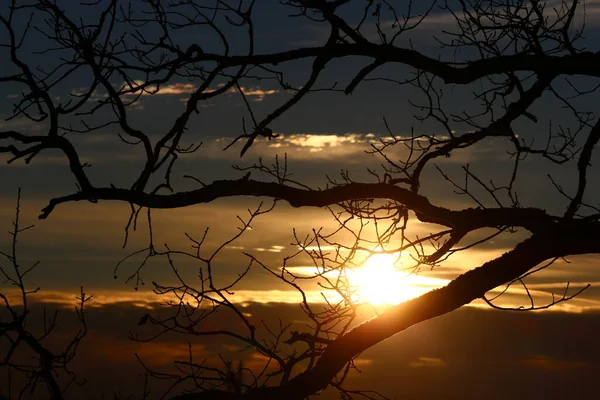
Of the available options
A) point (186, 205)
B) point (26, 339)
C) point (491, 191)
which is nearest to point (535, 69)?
point (491, 191)

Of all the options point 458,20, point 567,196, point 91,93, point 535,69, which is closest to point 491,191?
point 567,196

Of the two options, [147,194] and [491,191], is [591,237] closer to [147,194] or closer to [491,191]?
[491,191]

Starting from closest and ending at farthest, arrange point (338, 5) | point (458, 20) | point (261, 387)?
point (261, 387) < point (338, 5) < point (458, 20)

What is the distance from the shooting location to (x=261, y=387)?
7344 millimetres

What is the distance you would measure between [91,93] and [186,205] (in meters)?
1.41

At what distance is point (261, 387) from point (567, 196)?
A: 3998mm

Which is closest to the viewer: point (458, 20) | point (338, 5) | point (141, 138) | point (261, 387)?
point (261, 387)

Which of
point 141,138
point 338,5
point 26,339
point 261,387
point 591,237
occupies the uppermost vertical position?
point 338,5

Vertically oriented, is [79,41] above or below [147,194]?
above

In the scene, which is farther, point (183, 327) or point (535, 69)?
point (535, 69)

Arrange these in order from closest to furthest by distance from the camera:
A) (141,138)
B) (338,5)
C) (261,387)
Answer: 1. (261,387)
2. (141,138)
3. (338,5)

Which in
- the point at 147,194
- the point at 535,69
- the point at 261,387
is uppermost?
the point at 535,69

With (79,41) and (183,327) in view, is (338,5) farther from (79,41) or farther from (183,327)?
(183,327)

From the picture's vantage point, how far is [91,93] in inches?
312
